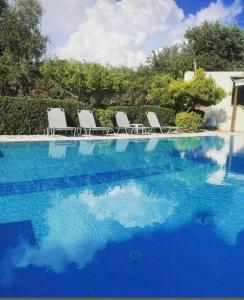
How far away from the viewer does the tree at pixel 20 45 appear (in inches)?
779

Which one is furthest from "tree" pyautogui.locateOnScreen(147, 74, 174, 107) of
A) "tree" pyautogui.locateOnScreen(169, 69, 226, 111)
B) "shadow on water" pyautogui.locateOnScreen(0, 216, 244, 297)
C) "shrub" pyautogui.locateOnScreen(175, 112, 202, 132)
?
"shadow on water" pyautogui.locateOnScreen(0, 216, 244, 297)

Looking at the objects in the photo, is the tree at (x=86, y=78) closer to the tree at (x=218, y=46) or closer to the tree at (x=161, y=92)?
the tree at (x=161, y=92)

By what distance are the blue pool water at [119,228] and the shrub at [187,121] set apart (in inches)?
389

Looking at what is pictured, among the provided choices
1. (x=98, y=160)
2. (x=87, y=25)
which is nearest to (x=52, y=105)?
(x=98, y=160)

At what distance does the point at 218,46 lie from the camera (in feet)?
124

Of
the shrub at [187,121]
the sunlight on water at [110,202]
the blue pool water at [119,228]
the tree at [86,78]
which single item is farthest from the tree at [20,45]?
the blue pool water at [119,228]

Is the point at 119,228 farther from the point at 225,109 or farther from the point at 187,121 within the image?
the point at 225,109

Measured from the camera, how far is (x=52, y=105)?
16.4 m

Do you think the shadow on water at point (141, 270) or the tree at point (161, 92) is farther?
the tree at point (161, 92)

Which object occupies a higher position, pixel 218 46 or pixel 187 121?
pixel 218 46

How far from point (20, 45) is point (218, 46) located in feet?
81.8

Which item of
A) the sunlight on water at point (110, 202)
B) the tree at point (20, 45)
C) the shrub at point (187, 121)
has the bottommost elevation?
the sunlight on water at point (110, 202)

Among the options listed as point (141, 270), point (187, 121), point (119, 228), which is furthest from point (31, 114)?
point (141, 270)

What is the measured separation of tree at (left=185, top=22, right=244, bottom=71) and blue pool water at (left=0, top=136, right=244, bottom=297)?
2833 cm
